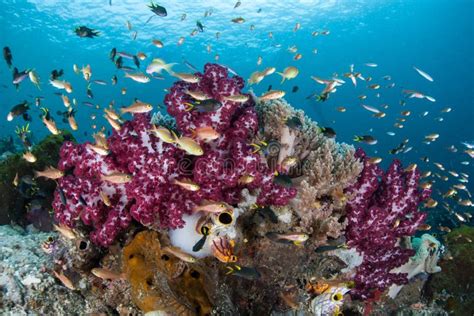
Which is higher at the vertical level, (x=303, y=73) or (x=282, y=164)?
(x=282, y=164)

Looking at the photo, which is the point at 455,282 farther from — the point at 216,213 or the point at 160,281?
the point at 160,281

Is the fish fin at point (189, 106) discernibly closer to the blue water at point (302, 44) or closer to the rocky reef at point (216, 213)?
the rocky reef at point (216, 213)

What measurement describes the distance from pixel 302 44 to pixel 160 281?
60870mm

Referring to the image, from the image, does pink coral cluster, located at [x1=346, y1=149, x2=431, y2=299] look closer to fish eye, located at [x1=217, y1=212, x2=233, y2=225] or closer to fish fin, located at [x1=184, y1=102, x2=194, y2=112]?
fish eye, located at [x1=217, y1=212, x2=233, y2=225]

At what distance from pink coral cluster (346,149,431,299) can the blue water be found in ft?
75.2

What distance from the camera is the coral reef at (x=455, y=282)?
6.79m

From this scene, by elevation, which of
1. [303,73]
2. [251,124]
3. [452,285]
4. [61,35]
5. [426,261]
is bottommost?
[303,73]

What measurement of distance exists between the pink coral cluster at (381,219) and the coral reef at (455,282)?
1450 millimetres

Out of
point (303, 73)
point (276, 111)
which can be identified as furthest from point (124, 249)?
point (303, 73)

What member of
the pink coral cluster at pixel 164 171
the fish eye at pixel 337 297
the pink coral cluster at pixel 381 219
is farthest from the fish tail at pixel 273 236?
the pink coral cluster at pixel 381 219

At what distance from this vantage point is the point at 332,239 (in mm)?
5098

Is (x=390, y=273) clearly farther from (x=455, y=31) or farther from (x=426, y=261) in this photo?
(x=455, y=31)

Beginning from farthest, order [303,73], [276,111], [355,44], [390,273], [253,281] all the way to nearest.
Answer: [303,73]
[355,44]
[390,273]
[276,111]
[253,281]

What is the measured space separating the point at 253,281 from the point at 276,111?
2.56 metres
